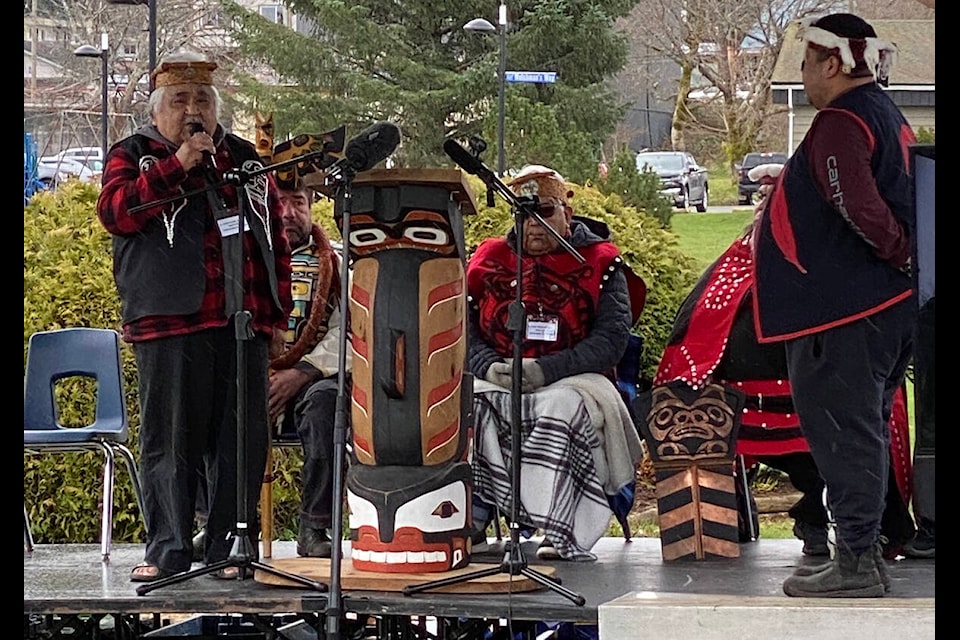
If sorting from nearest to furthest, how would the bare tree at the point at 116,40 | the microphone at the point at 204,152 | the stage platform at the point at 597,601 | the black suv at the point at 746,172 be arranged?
the stage platform at the point at 597,601, the microphone at the point at 204,152, the black suv at the point at 746,172, the bare tree at the point at 116,40

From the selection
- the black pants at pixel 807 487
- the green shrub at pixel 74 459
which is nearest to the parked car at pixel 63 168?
the green shrub at pixel 74 459

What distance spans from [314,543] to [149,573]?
591 mm

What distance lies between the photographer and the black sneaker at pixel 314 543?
507 cm

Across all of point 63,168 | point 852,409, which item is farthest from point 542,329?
point 63,168

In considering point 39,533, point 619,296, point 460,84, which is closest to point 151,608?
point 619,296

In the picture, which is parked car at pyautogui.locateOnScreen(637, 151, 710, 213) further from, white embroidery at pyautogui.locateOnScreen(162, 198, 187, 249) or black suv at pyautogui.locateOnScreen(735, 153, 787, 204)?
white embroidery at pyautogui.locateOnScreen(162, 198, 187, 249)

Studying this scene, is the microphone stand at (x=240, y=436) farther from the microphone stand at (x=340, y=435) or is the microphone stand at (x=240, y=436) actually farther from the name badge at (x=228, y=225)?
the microphone stand at (x=340, y=435)

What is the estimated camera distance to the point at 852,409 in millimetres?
4242

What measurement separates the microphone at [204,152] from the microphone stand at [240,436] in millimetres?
30

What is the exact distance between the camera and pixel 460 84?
9664 mm

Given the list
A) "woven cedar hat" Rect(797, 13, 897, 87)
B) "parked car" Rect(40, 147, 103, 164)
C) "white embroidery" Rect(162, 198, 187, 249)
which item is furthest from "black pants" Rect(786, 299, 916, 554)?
"parked car" Rect(40, 147, 103, 164)

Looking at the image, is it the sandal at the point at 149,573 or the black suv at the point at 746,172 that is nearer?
the sandal at the point at 149,573

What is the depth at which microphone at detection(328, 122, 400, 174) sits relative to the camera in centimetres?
425

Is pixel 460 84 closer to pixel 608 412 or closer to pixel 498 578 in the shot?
pixel 608 412
